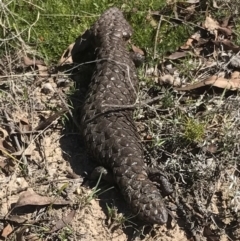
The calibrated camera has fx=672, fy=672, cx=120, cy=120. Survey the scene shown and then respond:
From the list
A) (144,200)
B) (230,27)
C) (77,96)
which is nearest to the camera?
(144,200)

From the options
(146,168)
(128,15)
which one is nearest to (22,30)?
(128,15)

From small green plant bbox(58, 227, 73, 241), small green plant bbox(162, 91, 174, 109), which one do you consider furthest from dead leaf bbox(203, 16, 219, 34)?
small green plant bbox(58, 227, 73, 241)

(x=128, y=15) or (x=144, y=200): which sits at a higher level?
(x=128, y=15)

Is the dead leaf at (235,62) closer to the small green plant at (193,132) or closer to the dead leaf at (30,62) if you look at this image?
the small green plant at (193,132)

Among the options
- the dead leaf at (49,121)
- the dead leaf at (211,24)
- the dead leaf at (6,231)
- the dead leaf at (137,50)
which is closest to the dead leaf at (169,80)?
the dead leaf at (137,50)

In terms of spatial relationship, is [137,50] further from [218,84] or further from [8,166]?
[8,166]

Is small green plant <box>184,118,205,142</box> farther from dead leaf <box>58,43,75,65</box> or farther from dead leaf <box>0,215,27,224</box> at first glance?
dead leaf <box>0,215,27,224</box>

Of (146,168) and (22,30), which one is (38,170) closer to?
(146,168)
